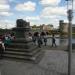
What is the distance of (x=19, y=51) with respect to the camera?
731 inches

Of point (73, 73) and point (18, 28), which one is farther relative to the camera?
point (18, 28)

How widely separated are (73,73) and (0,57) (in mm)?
7292

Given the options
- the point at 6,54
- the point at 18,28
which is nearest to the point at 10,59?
the point at 6,54

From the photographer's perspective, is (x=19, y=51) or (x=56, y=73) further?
(x=19, y=51)

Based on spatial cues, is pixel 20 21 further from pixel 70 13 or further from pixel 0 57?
pixel 70 13

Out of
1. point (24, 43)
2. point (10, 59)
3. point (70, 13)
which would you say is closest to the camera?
point (70, 13)

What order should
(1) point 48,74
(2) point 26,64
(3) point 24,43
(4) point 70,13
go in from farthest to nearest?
1. (3) point 24,43
2. (2) point 26,64
3. (1) point 48,74
4. (4) point 70,13

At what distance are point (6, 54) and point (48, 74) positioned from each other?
6.99m

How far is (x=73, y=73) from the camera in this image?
13.0 metres

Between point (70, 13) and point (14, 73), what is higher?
point (70, 13)

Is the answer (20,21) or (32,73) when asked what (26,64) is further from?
(20,21)

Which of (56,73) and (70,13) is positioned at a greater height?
(70,13)

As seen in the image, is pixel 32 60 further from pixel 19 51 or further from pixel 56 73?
pixel 56 73

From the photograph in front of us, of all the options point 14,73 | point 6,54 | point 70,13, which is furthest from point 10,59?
point 70,13
